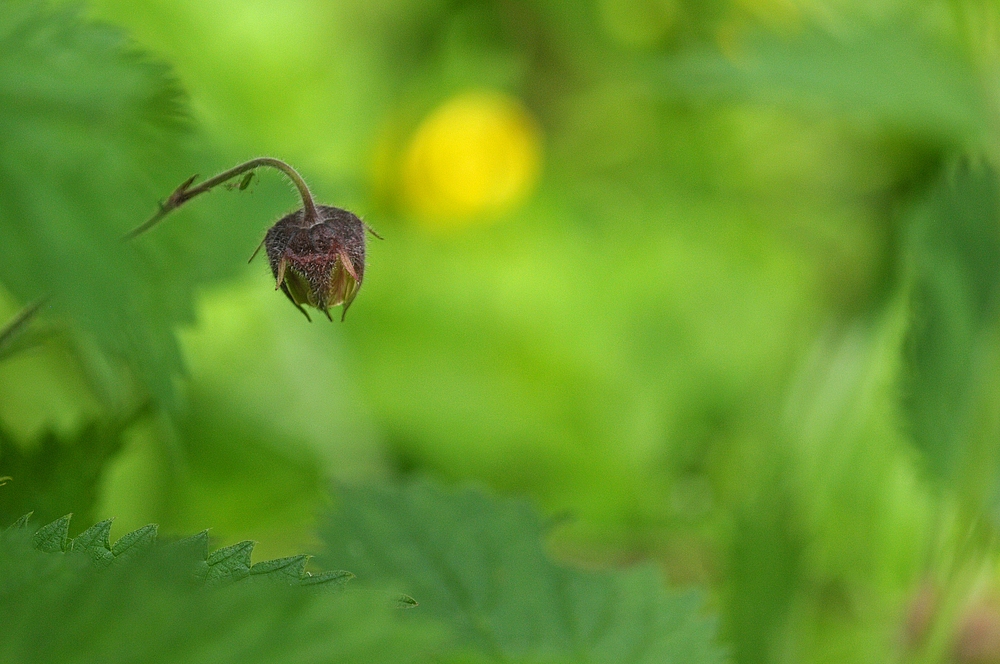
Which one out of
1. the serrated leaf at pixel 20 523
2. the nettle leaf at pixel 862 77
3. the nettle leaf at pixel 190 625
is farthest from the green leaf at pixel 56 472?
the nettle leaf at pixel 862 77

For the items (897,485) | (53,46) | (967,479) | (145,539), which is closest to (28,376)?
(53,46)

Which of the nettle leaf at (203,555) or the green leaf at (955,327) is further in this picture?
the green leaf at (955,327)

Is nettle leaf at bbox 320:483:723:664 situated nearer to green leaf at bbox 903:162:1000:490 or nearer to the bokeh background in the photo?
the bokeh background

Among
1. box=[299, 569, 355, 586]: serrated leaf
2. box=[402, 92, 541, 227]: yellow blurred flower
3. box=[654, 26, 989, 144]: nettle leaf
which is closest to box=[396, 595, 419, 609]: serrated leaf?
box=[299, 569, 355, 586]: serrated leaf

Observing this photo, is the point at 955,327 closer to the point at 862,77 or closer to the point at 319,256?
the point at 862,77

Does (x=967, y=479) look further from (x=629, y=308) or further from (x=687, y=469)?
(x=629, y=308)

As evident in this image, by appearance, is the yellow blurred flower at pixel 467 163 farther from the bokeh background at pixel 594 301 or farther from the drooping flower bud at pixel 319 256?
the drooping flower bud at pixel 319 256
